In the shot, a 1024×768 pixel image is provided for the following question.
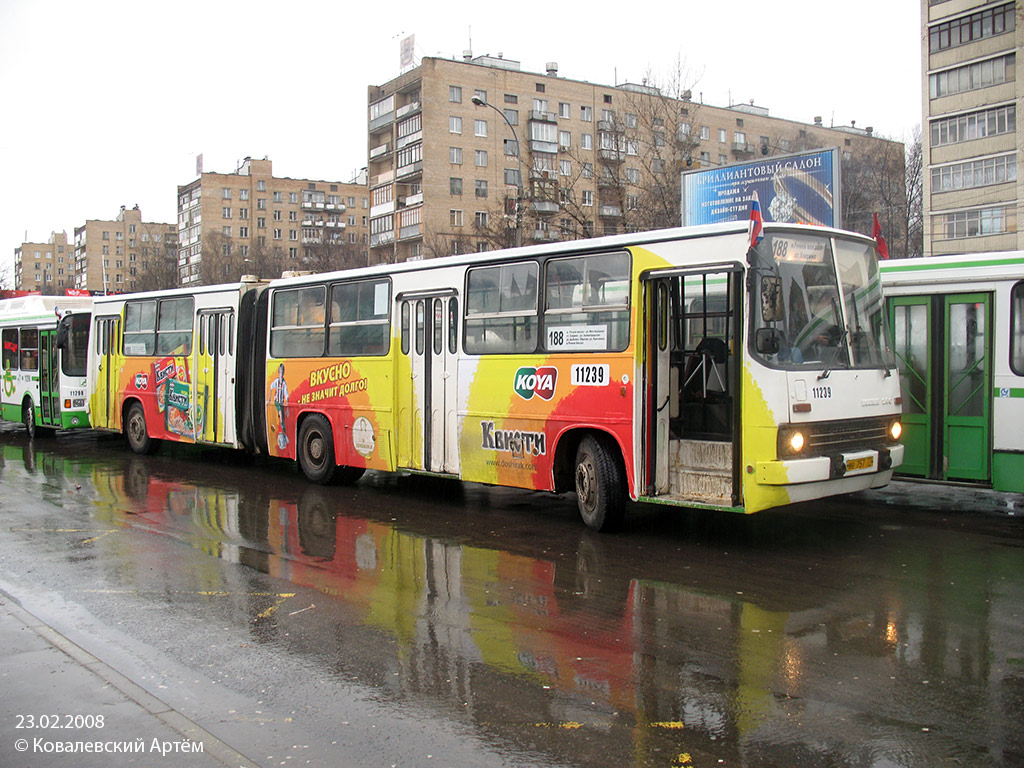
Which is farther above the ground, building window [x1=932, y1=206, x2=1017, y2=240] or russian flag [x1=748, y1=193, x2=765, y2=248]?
building window [x1=932, y1=206, x2=1017, y2=240]

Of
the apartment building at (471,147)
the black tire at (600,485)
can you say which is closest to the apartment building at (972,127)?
the apartment building at (471,147)

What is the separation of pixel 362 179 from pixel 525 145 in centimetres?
6270

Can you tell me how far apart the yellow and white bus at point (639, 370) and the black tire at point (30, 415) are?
12.6 meters

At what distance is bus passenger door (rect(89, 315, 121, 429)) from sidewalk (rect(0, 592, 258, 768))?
14.1 meters

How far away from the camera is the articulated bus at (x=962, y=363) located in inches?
404

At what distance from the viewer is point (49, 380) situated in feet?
70.5

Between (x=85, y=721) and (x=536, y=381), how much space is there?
6574 mm

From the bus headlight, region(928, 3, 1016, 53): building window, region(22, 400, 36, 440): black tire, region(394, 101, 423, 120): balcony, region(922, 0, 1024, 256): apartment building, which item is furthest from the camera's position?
region(394, 101, 423, 120): balcony

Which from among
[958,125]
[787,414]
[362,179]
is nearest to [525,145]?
[958,125]

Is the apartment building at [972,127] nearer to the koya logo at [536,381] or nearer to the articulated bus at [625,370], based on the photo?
the articulated bus at [625,370]

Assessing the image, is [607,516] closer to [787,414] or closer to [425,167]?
[787,414]

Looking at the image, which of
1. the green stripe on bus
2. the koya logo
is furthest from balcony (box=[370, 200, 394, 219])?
the green stripe on bus

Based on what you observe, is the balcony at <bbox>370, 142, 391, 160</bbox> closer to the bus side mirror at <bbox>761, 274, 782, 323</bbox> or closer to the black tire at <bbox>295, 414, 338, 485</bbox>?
the black tire at <bbox>295, 414, 338, 485</bbox>

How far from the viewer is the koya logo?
10547 millimetres
